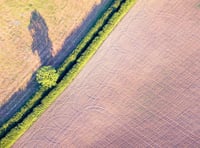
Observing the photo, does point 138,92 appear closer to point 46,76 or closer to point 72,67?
point 72,67

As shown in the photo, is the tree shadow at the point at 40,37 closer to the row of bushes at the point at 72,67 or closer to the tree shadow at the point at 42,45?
the tree shadow at the point at 42,45

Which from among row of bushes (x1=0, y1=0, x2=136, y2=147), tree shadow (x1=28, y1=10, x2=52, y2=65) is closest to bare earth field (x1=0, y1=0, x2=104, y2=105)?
tree shadow (x1=28, y1=10, x2=52, y2=65)

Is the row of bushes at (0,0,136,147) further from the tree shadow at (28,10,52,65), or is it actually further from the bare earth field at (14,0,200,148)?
the tree shadow at (28,10,52,65)

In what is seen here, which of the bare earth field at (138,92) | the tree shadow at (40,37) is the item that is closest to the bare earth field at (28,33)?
the tree shadow at (40,37)

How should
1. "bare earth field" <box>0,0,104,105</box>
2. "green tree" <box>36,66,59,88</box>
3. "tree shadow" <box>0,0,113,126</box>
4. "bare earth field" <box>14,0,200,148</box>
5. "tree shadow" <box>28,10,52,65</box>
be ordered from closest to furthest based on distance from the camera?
"bare earth field" <box>14,0,200,148</box> → "green tree" <box>36,66,59,88</box> → "tree shadow" <box>0,0,113,126</box> → "bare earth field" <box>0,0,104,105</box> → "tree shadow" <box>28,10,52,65</box>

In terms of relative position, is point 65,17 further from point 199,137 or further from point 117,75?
point 199,137

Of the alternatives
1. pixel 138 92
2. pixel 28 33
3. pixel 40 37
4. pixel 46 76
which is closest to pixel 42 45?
pixel 40 37
